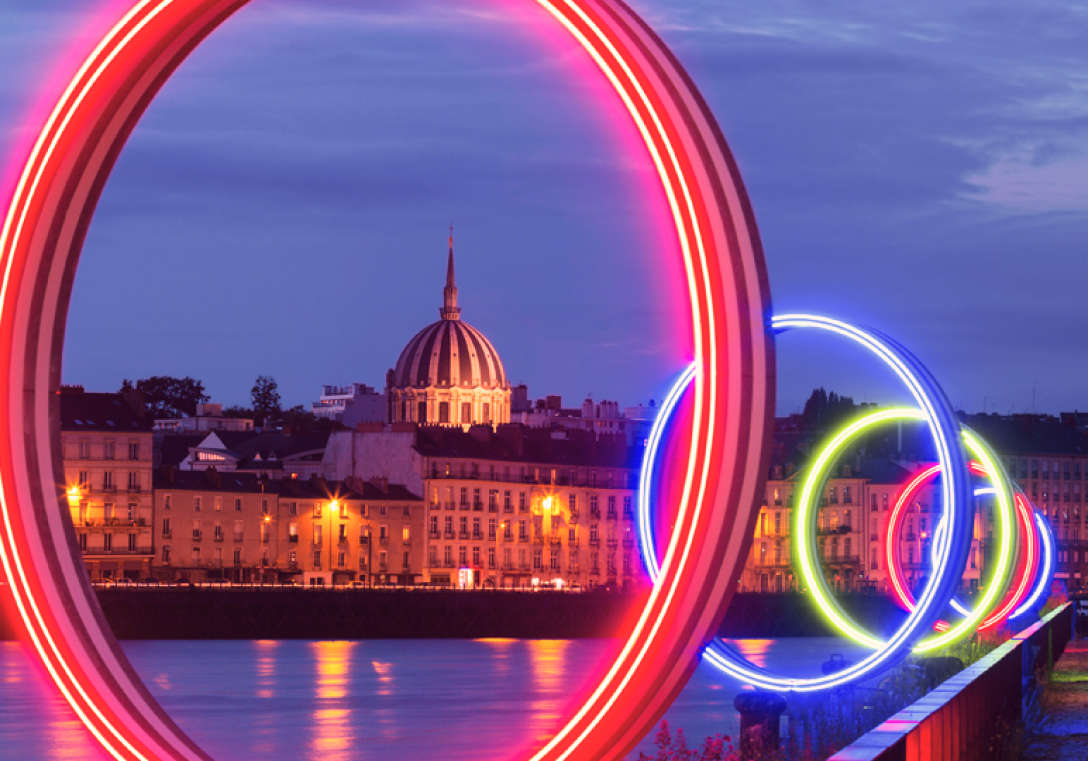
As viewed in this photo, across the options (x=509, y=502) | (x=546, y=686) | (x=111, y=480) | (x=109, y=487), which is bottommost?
(x=546, y=686)

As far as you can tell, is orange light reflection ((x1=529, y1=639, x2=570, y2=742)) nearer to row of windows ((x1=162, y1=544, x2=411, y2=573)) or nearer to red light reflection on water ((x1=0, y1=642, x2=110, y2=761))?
red light reflection on water ((x1=0, y1=642, x2=110, y2=761))

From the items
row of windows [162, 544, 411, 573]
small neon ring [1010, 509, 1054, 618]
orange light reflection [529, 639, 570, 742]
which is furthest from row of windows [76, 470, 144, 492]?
small neon ring [1010, 509, 1054, 618]

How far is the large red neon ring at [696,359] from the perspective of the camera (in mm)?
11586

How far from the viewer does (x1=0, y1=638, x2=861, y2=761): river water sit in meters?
51.4

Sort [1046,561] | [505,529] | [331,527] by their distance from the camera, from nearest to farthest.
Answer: [1046,561] < [331,527] < [505,529]

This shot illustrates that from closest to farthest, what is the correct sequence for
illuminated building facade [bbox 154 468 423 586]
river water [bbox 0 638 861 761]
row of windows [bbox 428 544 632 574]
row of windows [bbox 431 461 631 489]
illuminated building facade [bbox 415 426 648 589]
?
river water [bbox 0 638 861 761] < illuminated building facade [bbox 154 468 423 586] < row of windows [bbox 428 544 632 574] < illuminated building facade [bbox 415 426 648 589] < row of windows [bbox 431 461 631 489]

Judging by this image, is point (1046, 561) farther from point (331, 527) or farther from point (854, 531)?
point (854, 531)

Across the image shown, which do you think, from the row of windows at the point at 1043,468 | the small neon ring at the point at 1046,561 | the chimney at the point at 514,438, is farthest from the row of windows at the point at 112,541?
the small neon ring at the point at 1046,561

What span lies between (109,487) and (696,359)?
119 meters

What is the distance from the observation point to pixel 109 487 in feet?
418

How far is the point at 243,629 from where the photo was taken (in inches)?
4437

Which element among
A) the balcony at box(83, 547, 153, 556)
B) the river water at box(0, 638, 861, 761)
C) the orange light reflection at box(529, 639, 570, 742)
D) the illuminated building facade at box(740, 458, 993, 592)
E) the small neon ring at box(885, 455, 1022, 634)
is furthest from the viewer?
the illuminated building facade at box(740, 458, 993, 592)

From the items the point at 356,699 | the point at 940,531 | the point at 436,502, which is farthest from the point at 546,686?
the point at 436,502

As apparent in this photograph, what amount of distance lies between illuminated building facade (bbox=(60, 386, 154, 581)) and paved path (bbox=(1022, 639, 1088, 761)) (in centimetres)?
9584
